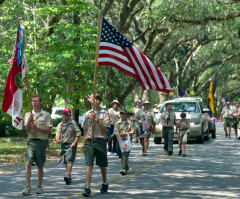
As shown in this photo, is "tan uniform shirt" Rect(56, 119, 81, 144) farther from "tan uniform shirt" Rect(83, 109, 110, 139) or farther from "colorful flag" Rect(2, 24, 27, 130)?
"colorful flag" Rect(2, 24, 27, 130)

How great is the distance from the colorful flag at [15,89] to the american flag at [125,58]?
1.49 m

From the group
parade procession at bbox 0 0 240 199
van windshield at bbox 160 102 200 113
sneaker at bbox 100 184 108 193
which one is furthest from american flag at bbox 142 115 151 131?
sneaker at bbox 100 184 108 193

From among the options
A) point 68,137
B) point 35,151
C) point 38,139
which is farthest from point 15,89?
point 68,137

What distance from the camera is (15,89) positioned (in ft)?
31.6

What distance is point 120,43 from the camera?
10445 mm

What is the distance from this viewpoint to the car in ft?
75.3

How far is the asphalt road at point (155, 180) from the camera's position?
31.1 feet

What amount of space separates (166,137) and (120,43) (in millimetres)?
7510

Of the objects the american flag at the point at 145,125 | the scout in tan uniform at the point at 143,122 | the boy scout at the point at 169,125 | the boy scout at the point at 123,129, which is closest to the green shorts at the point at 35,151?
the boy scout at the point at 123,129

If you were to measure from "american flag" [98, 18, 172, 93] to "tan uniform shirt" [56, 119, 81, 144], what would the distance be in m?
1.51

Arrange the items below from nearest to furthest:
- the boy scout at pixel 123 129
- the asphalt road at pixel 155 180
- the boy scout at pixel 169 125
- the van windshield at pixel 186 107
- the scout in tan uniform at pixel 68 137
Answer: the asphalt road at pixel 155 180
the scout in tan uniform at pixel 68 137
the boy scout at pixel 123 129
the boy scout at pixel 169 125
the van windshield at pixel 186 107

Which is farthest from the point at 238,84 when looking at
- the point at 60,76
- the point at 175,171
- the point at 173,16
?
the point at 175,171

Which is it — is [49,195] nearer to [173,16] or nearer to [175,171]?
[175,171]

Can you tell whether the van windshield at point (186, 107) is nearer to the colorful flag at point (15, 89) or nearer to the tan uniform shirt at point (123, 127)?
the tan uniform shirt at point (123, 127)
